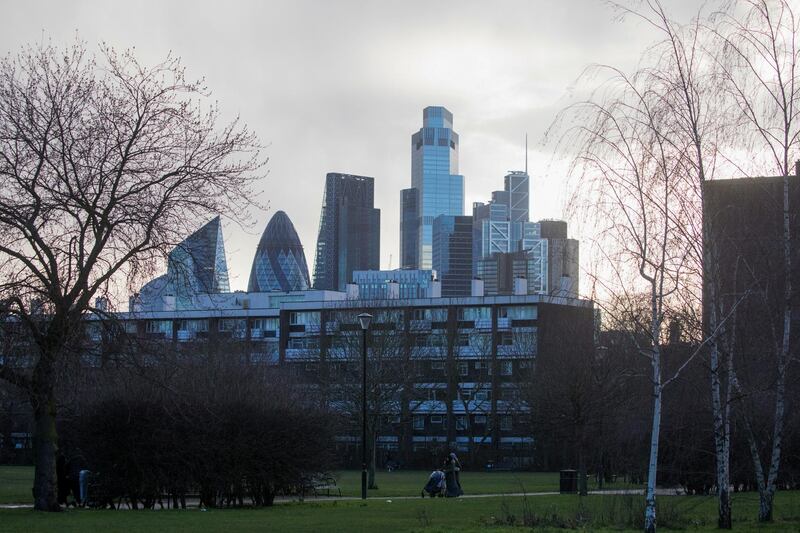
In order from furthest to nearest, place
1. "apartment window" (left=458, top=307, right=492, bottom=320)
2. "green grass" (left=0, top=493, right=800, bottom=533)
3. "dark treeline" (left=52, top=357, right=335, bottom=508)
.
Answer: "apartment window" (left=458, top=307, right=492, bottom=320) → "dark treeline" (left=52, top=357, right=335, bottom=508) → "green grass" (left=0, top=493, right=800, bottom=533)

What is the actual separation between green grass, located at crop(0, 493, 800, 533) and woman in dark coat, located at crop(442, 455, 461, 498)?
21.2ft

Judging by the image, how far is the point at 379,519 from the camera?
971 inches

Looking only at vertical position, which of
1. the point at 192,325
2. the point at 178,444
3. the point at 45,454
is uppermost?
the point at 192,325

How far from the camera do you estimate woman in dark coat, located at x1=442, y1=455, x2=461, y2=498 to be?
36312 mm

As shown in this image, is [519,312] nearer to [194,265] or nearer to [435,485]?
[435,485]

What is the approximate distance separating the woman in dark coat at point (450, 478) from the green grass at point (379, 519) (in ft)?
21.2

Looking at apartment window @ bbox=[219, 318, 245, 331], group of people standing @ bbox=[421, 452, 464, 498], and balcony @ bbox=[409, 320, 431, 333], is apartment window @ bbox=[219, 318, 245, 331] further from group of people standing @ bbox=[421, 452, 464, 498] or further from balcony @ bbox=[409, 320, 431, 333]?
group of people standing @ bbox=[421, 452, 464, 498]

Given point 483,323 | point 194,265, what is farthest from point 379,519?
point 483,323

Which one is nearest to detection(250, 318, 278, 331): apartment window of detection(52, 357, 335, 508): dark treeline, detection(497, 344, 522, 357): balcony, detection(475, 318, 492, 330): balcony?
detection(475, 318, 492, 330): balcony

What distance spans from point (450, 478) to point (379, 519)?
12068 mm

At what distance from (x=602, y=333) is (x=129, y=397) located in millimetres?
22470

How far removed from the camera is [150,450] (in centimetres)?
2941

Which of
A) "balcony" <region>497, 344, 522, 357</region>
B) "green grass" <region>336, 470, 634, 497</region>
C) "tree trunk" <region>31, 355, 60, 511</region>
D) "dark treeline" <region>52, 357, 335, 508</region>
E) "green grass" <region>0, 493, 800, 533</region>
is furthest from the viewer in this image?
"balcony" <region>497, 344, 522, 357</region>

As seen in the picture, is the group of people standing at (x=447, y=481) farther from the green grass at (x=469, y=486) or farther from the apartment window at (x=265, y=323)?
the apartment window at (x=265, y=323)
